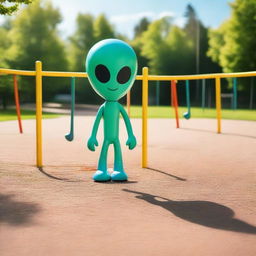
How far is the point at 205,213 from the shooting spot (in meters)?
4.32

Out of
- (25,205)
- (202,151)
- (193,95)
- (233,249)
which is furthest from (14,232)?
(193,95)

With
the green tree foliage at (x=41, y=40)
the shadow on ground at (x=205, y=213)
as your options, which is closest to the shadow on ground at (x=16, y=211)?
the shadow on ground at (x=205, y=213)

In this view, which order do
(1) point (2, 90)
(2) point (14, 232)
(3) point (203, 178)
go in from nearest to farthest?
(2) point (14, 232) < (3) point (203, 178) < (1) point (2, 90)

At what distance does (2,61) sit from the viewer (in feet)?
94.8

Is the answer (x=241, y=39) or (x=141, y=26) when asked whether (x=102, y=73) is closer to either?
(x=241, y=39)

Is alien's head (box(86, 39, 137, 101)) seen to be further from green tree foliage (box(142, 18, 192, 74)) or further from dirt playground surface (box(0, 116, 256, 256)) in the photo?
green tree foliage (box(142, 18, 192, 74))

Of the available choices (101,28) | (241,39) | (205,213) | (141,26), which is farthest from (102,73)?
(141,26)

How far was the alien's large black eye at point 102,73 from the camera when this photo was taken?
19.0 ft

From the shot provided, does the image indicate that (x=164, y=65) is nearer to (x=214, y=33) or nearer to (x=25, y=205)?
(x=214, y=33)

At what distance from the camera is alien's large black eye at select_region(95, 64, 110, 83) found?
19.0 ft

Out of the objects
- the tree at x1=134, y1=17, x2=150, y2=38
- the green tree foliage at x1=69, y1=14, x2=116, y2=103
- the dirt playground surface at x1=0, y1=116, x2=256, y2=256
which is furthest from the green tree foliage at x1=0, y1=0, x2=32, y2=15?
the tree at x1=134, y1=17, x2=150, y2=38

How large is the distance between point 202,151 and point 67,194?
14.4 feet

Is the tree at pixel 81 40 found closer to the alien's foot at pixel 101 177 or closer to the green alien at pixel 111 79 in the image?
the green alien at pixel 111 79

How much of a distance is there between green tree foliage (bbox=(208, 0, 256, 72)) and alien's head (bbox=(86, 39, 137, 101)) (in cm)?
2905
